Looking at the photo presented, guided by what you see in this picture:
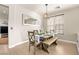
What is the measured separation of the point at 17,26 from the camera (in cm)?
139

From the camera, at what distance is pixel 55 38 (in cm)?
142

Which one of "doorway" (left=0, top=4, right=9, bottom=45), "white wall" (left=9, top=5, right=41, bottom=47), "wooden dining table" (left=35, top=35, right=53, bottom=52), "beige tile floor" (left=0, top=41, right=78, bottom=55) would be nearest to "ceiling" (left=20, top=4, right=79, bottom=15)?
"white wall" (left=9, top=5, right=41, bottom=47)

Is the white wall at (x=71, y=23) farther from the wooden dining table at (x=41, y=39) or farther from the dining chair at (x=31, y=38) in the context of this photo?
the dining chair at (x=31, y=38)

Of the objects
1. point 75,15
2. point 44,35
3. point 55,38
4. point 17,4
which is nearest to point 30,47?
point 44,35

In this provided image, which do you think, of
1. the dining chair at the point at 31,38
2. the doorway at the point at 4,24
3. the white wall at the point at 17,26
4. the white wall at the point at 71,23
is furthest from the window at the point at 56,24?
the doorway at the point at 4,24

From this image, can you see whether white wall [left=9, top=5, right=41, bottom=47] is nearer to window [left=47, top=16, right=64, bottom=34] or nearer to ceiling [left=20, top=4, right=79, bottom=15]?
ceiling [left=20, top=4, right=79, bottom=15]

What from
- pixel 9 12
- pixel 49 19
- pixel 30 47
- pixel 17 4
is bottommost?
pixel 30 47

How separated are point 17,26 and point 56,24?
0.67 meters

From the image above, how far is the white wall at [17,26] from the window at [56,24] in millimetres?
194

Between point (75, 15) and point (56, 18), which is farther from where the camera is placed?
point (56, 18)

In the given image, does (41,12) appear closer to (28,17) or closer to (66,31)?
(28,17)

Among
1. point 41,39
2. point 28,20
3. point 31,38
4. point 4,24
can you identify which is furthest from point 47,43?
point 4,24
